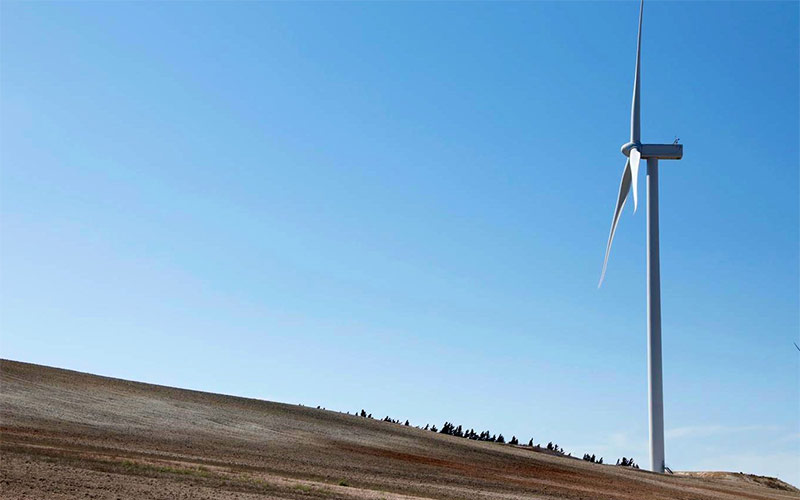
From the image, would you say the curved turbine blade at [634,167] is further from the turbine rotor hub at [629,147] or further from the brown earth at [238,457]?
the brown earth at [238,457]

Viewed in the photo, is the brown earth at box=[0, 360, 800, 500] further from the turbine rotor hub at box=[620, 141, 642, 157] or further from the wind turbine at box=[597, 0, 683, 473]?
the turbine rotor hub at box=[620, 141, 642, 157]

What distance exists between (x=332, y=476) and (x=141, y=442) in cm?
675

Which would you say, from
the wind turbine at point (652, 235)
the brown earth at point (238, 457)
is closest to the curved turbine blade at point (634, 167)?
the wind turbine at point (652, 235)

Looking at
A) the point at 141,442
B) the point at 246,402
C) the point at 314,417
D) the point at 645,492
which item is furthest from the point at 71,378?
the point at 645,492

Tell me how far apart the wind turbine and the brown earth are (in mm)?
3460

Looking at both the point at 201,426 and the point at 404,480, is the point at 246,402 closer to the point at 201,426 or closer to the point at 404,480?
the point at 201,426

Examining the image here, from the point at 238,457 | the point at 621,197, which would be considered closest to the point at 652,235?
the point at 621,197

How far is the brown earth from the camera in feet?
65.7

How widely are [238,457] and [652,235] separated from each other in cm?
3061

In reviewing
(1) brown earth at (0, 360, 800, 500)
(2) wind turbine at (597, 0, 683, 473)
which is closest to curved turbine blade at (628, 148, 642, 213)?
(2) wind turbine at (597, 0, 683, 473)

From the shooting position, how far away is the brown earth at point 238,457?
65.7ft

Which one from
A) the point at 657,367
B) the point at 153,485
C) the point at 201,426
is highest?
the point at 657,367

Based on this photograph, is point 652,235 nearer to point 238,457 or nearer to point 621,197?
point 621,197

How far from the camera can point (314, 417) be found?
147 feet
